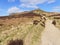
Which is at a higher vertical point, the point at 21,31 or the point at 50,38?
the point at 21,31

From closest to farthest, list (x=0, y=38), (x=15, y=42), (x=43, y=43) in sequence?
1. (x=15, y=42)
2. (x=43, y=43)
3. (x=0, y=38)

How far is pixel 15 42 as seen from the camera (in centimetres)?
1875

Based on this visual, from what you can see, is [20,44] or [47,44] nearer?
[20,44]

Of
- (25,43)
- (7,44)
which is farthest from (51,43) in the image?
(7,44)

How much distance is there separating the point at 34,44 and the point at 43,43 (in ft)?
4.82

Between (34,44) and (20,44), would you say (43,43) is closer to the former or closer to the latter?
(34,44)

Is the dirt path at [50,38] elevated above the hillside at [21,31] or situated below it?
below

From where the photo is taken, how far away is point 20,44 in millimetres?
18922

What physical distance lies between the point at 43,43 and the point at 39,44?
1.92ft

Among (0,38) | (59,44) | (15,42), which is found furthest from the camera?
(0,38)

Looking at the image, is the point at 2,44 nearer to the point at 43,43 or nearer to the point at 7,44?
the point at 7,44

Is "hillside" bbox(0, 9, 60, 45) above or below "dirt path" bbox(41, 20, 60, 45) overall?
above

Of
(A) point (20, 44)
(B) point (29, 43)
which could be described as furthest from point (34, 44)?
(A) point (20, 44)

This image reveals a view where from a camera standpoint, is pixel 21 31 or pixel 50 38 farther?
pixel 21 31
